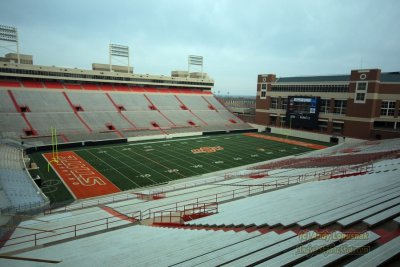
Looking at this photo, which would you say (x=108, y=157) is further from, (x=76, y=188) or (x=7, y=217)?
(x=7, y=217)

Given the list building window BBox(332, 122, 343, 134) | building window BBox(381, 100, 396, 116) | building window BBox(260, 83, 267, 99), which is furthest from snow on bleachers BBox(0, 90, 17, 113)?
building window BBox(381, 100, 396, 116)

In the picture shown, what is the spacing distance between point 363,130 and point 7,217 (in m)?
42.7

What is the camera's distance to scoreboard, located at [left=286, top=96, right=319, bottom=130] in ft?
146

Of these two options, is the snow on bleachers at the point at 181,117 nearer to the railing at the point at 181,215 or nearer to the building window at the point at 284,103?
the building window at the point at 284,103

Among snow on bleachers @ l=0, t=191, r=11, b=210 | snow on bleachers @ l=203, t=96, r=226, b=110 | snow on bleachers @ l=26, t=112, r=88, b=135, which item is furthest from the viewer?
snow on bleachers @ l=203, t=96, r=226, b=110

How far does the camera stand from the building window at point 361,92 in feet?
127

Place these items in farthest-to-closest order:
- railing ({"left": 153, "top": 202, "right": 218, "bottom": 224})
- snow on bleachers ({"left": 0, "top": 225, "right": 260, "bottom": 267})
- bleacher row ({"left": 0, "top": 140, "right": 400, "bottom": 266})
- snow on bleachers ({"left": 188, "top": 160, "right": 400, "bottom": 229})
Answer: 1. railing ({"left": 153, "top": 202, "right": 218, "bottom": 224})
2. snow on bleachers ({"left": 188, "top": 160, "right": 400, "bottom": 229})
3. snow on bleachers ({"left": 0, "top": 225, "right": 260, "bottom": 267})
4. bleacher row ({"left": 0, "top": 140, "right": 400, "bottom": 266})

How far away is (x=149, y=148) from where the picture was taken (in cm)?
3344

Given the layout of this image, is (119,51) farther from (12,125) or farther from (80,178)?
(80,178)

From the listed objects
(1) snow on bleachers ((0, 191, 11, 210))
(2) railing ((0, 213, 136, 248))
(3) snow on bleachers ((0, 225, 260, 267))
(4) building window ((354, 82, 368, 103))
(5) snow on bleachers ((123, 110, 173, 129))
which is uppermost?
(4) building window ((354, 82, 368, 103))

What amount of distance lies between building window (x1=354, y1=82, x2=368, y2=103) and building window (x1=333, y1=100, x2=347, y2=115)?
205 centimetres

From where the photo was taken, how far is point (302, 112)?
4612cm

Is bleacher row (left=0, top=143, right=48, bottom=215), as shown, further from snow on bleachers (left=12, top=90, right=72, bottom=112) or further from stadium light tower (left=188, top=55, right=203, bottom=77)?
stadium light tower (left=188, top=55, right=203, bottom=77)

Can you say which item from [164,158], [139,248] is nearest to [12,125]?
[164,158]
